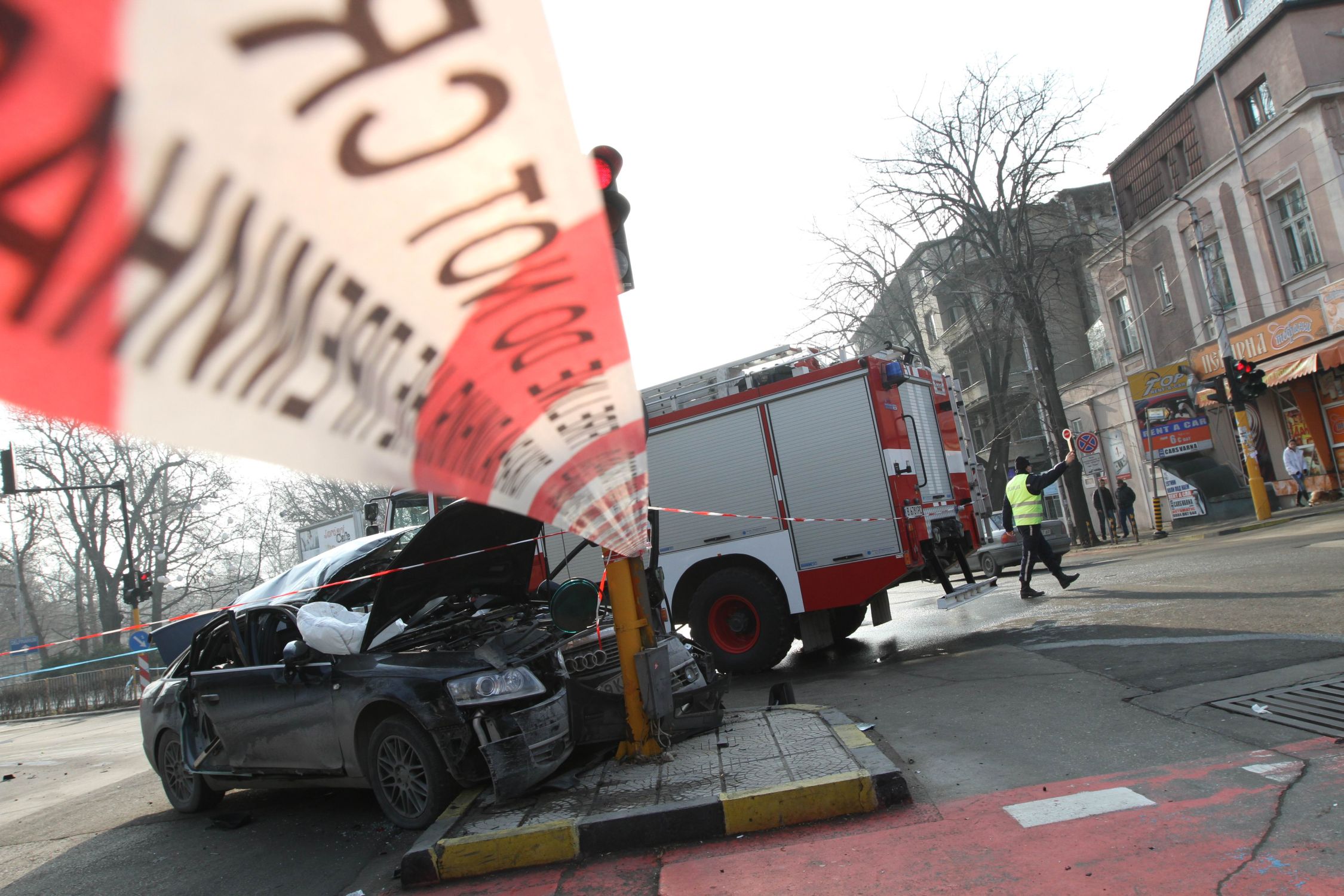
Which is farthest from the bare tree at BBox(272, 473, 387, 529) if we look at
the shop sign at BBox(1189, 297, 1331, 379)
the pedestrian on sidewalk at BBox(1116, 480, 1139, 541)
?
the shop sign at BBox(1189, 297, 1331, 379)

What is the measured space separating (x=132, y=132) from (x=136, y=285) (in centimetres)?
20

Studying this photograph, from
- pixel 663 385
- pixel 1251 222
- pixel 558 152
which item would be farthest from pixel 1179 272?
pixel 558 152

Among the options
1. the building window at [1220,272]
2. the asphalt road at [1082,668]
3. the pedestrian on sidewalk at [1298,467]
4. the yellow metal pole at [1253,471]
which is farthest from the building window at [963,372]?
the asphalt road at [1082,668]

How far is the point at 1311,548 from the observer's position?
12.5m

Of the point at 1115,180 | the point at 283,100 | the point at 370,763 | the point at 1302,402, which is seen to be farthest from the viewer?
the point at 1115,180

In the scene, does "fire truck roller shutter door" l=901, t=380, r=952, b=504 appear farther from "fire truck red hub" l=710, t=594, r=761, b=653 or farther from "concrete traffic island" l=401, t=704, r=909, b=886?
"concrete traffic island" l=401, t=704, r=909, b=886

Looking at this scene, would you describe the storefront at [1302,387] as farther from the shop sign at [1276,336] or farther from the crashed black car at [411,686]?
the crashed black car at [411,686]

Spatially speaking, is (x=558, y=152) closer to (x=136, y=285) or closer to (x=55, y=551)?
(x=136, y=285)

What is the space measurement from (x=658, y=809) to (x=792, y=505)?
17.6 ft

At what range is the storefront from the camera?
19812 mm

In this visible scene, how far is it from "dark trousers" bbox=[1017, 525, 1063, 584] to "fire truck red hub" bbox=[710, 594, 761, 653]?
166 inches

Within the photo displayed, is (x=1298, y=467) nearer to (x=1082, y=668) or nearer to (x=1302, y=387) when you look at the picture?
(x=1302, y=387)

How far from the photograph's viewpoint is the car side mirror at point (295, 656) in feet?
20.2

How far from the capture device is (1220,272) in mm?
24266
